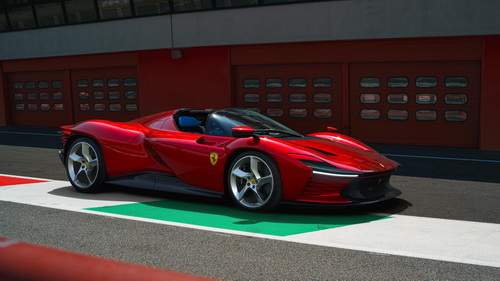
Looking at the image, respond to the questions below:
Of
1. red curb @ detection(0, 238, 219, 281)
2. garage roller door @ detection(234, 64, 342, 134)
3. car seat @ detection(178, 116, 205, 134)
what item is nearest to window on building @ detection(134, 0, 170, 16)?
garage roller door @ detection(234, 64, 342, 134)

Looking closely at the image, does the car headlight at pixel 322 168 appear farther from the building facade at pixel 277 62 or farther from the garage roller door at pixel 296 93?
the garage roller door at pixel 296 93

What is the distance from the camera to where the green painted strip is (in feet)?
16.6

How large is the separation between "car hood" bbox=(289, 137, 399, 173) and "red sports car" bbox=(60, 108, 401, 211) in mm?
11

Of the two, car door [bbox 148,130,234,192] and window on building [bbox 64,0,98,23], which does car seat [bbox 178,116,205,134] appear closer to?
car door [bbox 148,130,234,192]

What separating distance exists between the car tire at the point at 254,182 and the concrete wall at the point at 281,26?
877 cm

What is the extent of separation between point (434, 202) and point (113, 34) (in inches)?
557

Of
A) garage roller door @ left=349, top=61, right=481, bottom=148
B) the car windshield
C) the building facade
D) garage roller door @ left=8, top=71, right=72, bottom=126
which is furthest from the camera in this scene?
garage roller door @ left=8, top=71, right=72, bottom=126

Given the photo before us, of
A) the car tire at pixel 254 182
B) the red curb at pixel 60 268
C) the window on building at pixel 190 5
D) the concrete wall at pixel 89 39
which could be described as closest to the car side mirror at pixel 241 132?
the car tire at pixel 254 182

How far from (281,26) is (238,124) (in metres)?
9.10

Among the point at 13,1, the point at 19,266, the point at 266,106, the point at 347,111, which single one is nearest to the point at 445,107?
the point at 347,111

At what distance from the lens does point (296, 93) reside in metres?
15.4

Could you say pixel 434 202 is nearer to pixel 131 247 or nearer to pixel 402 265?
pixel 402 265

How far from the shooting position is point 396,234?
4.81 metres

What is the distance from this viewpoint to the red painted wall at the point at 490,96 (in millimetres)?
12555
